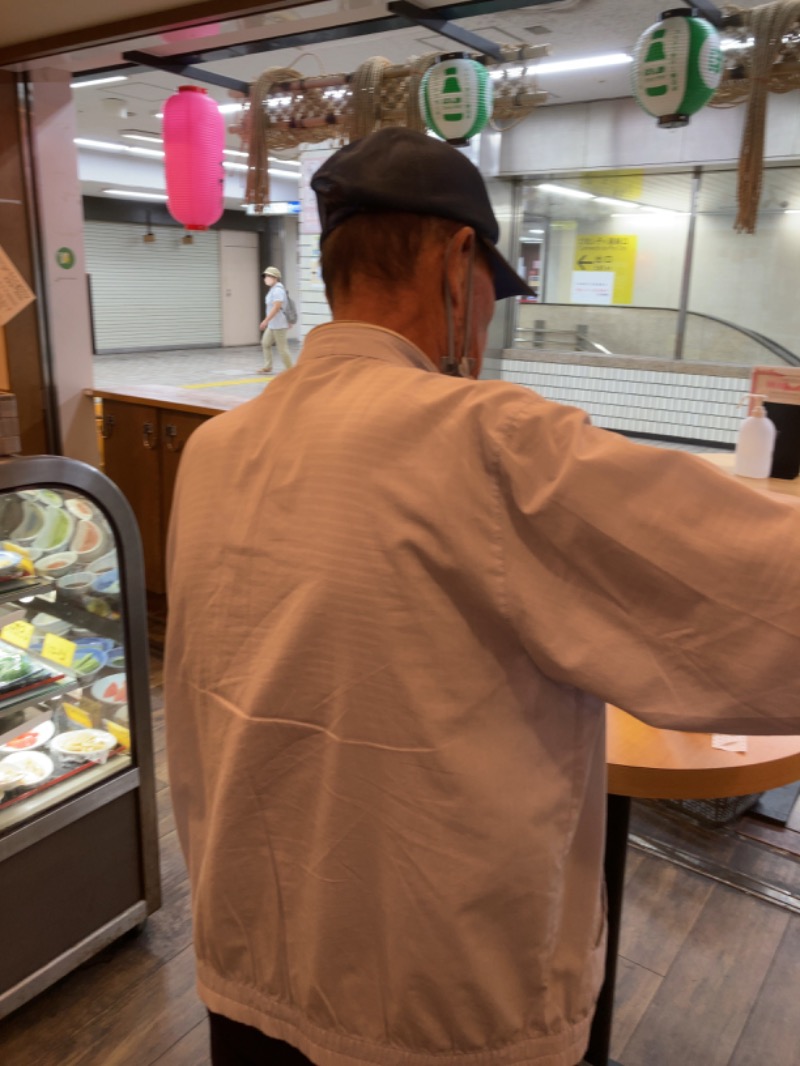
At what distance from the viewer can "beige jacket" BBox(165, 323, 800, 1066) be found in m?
0.69

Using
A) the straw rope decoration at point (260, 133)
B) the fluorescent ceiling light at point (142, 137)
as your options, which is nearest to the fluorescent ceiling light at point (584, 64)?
the straw rope decoration at point (260, 133)

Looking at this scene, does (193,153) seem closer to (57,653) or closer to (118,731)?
(57,653)

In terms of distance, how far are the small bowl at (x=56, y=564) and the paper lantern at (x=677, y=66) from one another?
9.17 feet

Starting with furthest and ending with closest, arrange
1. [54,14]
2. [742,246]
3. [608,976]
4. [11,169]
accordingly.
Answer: [742,246]
[11,169]
[54,14]
[608,976]

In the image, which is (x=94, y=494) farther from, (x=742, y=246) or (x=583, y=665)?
(x=742, y=246)

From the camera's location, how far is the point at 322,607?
74 cm

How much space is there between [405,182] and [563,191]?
9049mm

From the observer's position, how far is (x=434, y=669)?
2.41 feet

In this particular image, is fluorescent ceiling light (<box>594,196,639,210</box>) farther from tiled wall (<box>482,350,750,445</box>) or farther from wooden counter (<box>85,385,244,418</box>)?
wooden counter (<box>85,385,244,418</box>)

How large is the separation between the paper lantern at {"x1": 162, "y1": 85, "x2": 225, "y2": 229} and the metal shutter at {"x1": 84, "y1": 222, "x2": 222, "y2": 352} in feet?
43.4

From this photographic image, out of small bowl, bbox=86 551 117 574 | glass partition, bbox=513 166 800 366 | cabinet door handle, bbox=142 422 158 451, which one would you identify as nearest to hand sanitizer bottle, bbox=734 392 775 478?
small bowl, bbox=86 551 117 574

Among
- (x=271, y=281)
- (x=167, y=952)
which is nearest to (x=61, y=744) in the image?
(x=167, y=952)

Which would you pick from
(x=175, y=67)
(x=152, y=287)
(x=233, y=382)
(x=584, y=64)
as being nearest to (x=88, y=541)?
(x=175, y=67)

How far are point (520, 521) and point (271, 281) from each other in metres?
11.3
